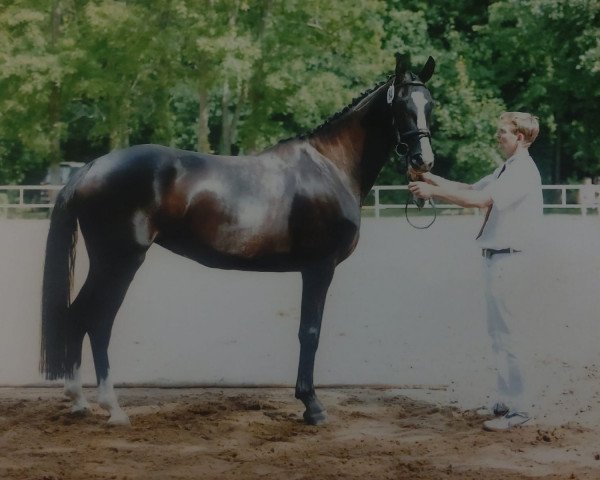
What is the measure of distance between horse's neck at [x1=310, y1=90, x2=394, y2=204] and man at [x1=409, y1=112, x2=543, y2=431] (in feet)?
1.46

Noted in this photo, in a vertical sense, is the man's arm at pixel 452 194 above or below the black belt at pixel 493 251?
above

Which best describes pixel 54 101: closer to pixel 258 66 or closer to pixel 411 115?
pixel 258 66

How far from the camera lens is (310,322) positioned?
18.4 ft

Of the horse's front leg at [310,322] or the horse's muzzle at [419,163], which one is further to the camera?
the horse's front leg at [310,322]

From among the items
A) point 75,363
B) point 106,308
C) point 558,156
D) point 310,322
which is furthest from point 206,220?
point 558,156

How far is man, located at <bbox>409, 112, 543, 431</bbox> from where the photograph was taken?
5277 millimetres

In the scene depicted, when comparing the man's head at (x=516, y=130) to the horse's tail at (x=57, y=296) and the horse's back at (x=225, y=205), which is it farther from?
the horse's tail at (x=57, y=296)

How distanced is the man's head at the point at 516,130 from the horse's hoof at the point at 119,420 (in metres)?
2.80

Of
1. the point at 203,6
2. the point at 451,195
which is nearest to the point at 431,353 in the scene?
the point at 451,195

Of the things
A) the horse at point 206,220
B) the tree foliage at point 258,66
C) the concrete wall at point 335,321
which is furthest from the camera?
the tree foliage at point 258,66

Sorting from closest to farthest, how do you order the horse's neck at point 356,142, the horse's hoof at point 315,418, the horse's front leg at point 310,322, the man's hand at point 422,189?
the man's hand at point 422,189 < the horse's hoof at point 315,418 < the horse's front leg at point 310,322 < the horse's neck at point 356,142

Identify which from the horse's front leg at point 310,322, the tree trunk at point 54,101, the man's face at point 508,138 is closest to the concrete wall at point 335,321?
the horse's front leg at point 310,322

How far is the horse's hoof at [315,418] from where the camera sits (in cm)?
543

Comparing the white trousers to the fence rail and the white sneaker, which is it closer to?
the white sneaker
